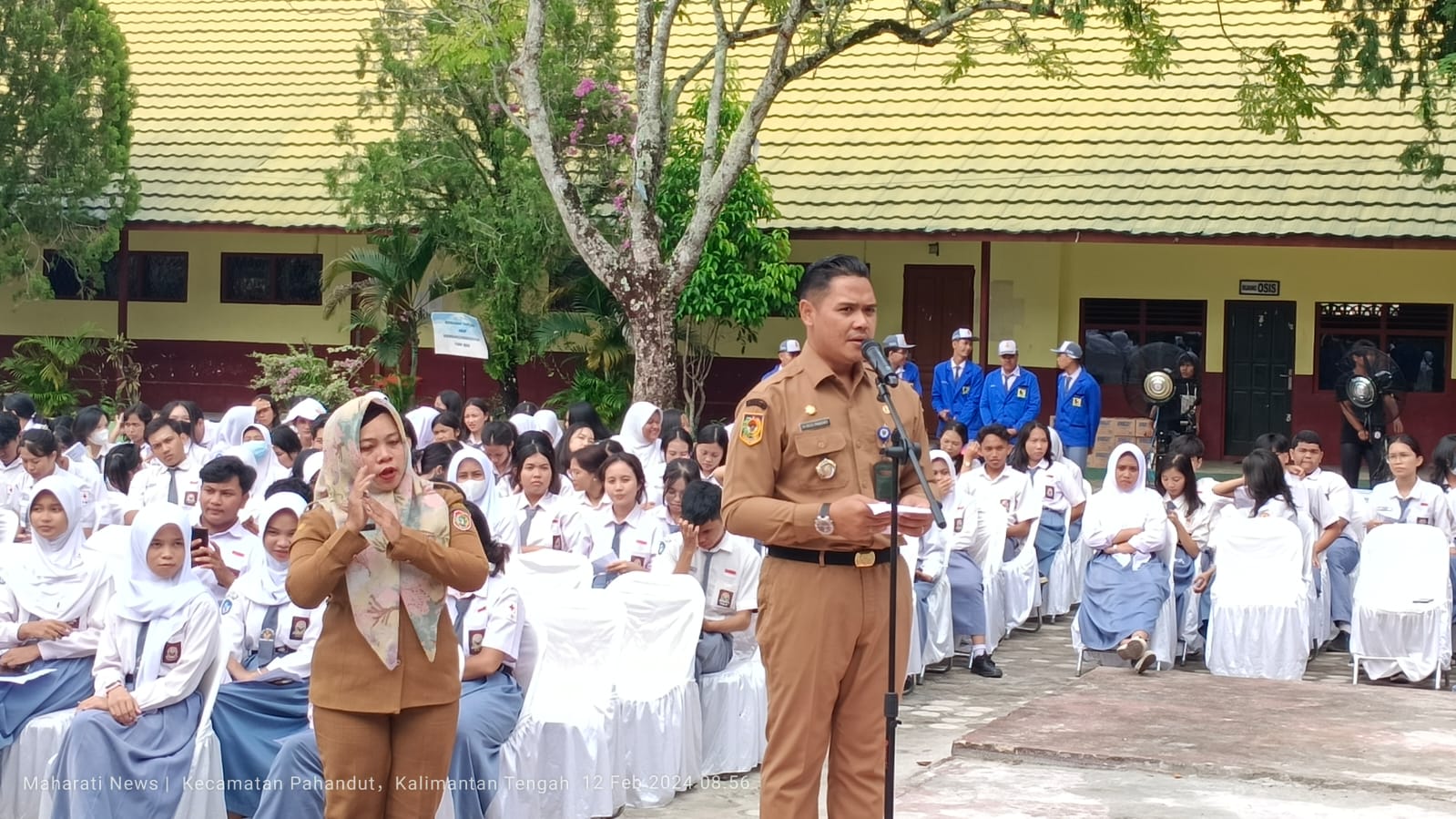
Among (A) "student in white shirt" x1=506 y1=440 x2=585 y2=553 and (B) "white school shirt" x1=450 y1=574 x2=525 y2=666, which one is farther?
(A) "student in white shirt" x1=506 y1=440 x2=585 y2=553

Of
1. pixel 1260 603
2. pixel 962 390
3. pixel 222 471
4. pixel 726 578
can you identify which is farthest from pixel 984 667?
pixel 962 390

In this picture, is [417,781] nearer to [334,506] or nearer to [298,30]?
[334,506]

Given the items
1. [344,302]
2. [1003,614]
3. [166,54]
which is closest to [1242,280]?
[1003,614]

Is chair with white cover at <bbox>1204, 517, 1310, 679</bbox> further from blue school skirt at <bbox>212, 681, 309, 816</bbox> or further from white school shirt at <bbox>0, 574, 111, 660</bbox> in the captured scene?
white school shirt at <bbox>0, 574, 111, 660</bbox>

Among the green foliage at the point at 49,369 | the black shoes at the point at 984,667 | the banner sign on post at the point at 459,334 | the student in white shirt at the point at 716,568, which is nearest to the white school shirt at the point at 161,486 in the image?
the student in white shirt at the point at 716,568

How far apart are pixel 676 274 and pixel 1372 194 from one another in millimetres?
7413

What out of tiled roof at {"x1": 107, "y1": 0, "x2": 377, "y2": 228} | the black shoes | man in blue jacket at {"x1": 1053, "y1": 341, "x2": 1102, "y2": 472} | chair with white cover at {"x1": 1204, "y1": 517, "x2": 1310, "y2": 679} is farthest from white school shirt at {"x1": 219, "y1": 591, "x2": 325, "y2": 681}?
tiled roof at {"x1": 107, "y1": 0, "x2": 377, "y2": 228}

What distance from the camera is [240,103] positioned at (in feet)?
71.9

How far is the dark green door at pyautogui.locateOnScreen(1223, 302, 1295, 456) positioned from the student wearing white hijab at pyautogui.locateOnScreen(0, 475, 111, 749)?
45.7ft

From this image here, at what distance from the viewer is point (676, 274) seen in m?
13.6

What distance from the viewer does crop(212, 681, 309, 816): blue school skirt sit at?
19.8ft

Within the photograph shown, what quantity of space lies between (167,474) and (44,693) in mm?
3511

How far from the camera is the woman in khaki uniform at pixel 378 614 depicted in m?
4.53

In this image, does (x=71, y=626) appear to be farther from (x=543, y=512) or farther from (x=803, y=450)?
(x=803, y=450)
